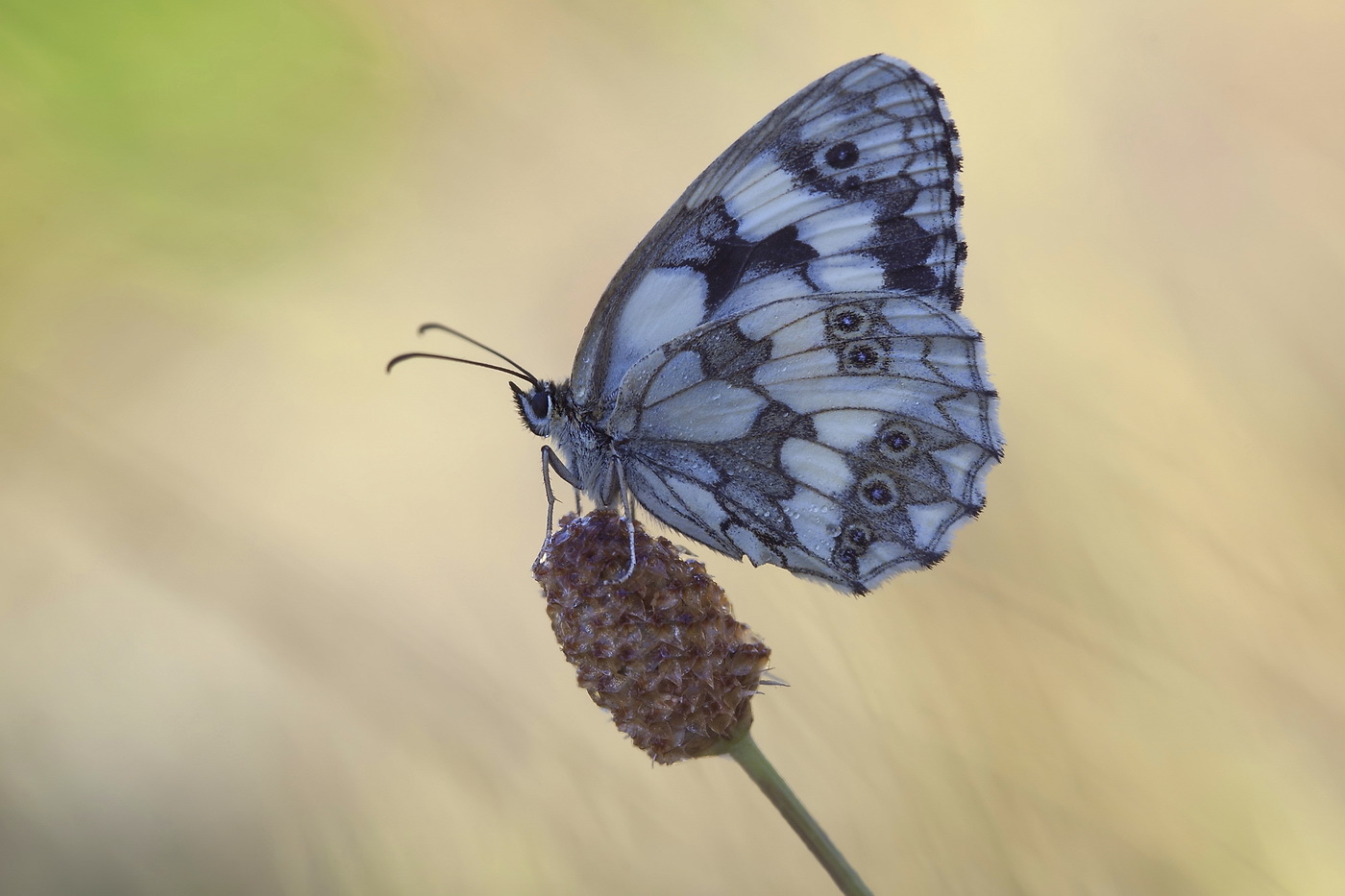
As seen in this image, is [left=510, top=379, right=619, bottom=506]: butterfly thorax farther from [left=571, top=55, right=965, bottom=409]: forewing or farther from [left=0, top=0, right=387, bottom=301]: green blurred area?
[left=0, top=0, right=387, bottom=301]: green blurred area

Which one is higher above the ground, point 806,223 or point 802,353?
point 806,223

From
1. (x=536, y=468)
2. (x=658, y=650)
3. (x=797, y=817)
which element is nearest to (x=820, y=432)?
(x=658, y=650)

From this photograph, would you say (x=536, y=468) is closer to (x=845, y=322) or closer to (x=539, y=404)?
(x=539, y=404)

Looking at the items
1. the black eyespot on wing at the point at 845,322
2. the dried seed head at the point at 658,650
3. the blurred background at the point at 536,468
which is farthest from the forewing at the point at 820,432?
the blurred background at the point at 536,468

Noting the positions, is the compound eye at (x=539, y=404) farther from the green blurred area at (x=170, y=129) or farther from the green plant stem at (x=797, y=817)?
the green blurred area at (x=170, y=129)

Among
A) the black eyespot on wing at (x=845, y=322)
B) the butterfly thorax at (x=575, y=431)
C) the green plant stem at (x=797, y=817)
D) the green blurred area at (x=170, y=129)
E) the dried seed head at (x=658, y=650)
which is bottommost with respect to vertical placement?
the green plant stem at (x=797, y=817)

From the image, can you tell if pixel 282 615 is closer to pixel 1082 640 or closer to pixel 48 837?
pixel 48 837

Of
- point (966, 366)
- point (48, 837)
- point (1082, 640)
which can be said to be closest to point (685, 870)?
point (1082, 640)

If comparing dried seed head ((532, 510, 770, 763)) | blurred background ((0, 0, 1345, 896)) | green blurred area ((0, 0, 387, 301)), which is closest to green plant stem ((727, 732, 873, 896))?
dried seed head ((532, 510, 770, 763))
